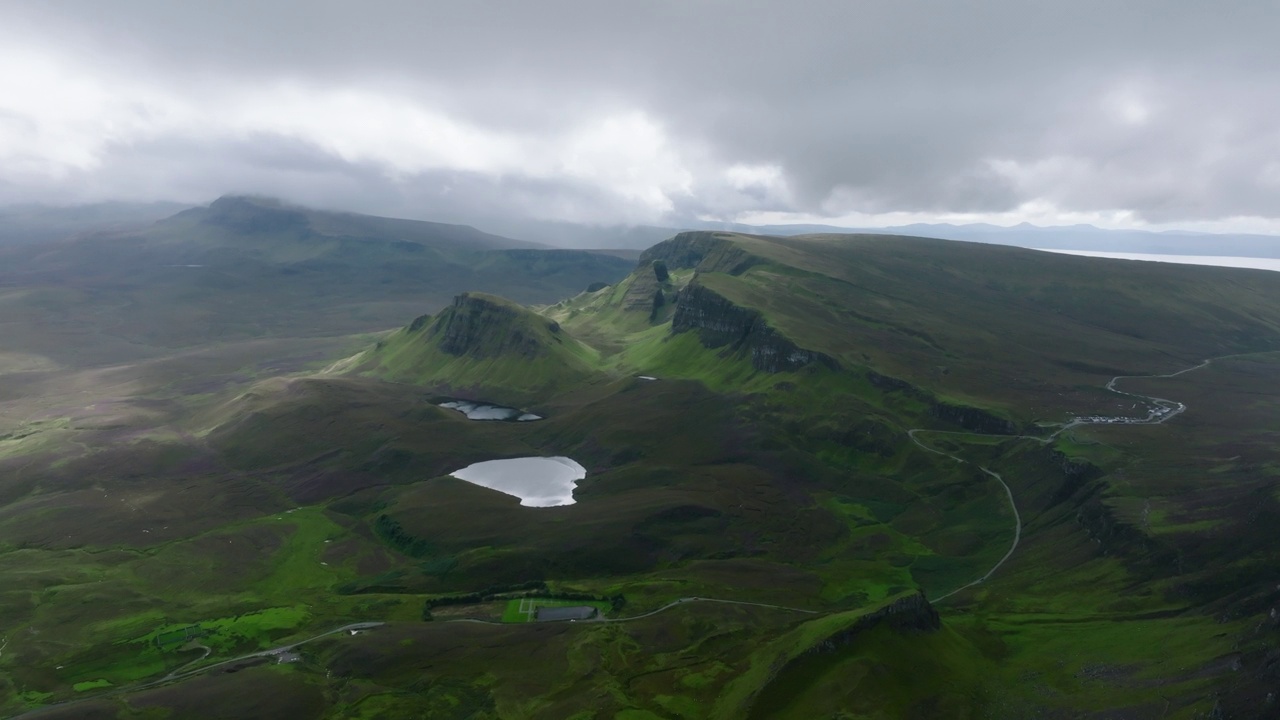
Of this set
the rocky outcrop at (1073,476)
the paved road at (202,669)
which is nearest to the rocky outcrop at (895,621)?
the rocky outcrop at (1073,476)

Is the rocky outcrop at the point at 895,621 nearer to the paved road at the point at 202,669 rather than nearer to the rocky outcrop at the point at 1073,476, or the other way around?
the rocky outcrop at the point at 1073,476

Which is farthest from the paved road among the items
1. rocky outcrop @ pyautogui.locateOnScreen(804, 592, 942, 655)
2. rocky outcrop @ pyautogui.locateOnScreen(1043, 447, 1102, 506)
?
rocky outcrop @ pyautogui.locateOnScreen(1043, 447, 1102, 506)

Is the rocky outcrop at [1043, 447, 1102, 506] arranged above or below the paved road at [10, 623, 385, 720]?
above

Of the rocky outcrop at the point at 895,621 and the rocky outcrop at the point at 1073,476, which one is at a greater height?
the rocky outcrop at the point at 1073,476

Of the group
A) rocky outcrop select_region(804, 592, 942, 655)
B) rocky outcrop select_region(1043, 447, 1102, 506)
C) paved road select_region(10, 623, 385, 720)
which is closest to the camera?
rocky outcrop select_region(804, 592, 942, 655)

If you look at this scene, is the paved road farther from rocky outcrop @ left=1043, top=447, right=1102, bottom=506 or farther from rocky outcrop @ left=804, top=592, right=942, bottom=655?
rocky outcrop @ left=1043, top=447, right=1102, bottom=506

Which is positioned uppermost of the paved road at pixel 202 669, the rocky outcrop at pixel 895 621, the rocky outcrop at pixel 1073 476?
the rocky outcrop at pixel 1073 476

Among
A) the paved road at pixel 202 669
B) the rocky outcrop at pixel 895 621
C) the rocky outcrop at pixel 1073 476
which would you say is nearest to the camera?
the rocky outcrop at pixel 895 621

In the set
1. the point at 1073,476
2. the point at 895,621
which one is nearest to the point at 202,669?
the point at 895,621

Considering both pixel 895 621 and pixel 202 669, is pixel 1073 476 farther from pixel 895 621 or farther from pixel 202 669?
→ pixel 202 669

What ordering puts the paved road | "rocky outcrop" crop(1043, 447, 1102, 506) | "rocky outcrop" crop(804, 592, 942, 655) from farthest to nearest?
"rocky outcrop" crop(1043, 447, 1102, 506), the paved road, "rocky outcrop" crop(804, 592, 942, 655)

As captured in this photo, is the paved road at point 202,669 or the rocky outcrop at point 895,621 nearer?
the rocky outcrop at point 895,621

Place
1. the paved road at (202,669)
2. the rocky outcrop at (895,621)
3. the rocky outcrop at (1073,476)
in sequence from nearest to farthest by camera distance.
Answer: the rocky outcrop at (895,621) → the paved road at (202,669) → the rocky outcrop at (1073,476)
